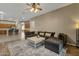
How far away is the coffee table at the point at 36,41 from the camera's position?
1738 millimetres

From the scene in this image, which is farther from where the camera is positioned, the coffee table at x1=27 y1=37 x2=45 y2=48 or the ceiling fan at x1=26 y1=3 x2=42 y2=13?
the coffee table at x1=27 y1=37 x2=45 y2=48

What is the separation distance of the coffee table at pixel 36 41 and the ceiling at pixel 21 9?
0.45 m

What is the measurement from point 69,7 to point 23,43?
1153mm

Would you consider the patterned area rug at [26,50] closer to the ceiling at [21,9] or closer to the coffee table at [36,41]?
the coffee table at [36,41]

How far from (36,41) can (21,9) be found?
27.4 inches

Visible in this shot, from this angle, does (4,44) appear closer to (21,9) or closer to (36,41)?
(36,41)

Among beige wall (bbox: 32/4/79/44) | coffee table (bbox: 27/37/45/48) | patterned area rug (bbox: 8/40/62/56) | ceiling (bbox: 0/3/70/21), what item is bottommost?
patterned area rug (bbox: 8/40/62/56)

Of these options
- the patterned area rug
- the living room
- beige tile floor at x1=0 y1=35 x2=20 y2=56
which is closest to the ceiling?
the living room

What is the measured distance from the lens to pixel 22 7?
166 cm

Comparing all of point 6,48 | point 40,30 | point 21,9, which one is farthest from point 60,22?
point 6,48

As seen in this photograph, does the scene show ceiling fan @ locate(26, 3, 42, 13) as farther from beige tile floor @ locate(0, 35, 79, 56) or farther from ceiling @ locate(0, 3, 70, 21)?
beige tile floor @ locate(0, 35, 79, 56)

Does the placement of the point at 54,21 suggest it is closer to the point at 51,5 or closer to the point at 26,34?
the point at 51,5

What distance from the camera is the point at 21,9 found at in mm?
1671

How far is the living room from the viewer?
5.44 ft
